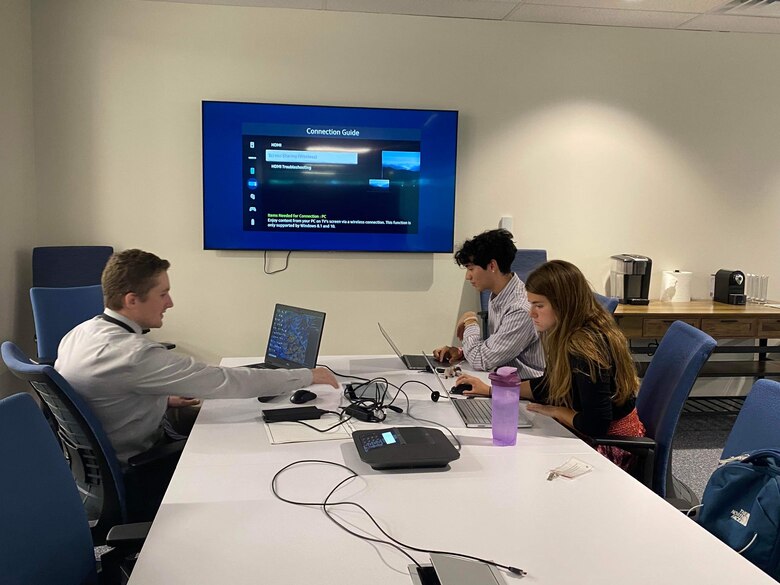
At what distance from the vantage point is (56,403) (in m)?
1.79


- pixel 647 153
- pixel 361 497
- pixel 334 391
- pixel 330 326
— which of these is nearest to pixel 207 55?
pixel 330 326

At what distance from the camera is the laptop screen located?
2.40 meters

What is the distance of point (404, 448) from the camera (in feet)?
5.42

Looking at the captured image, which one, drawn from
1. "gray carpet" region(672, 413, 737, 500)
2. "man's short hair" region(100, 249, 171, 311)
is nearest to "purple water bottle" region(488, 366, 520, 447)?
"man's short hair" region(100, 249, 171, 311)

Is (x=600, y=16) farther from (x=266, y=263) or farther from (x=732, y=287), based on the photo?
(x=266, y=263)

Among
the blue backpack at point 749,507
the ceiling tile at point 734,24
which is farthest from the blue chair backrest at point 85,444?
the ceiling tile at point 734,24

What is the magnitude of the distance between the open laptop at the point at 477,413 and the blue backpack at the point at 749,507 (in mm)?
647

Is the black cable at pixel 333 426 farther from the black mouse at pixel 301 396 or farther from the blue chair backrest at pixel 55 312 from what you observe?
the blue chair backrest at pixel 55 312

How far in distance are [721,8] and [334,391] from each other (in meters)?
3.47

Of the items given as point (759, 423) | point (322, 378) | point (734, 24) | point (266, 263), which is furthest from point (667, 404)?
point (734, 24)

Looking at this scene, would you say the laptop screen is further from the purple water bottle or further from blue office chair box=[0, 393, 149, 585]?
blue office chair box=[0, 393, 149, 585]

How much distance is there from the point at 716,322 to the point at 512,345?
217 cm

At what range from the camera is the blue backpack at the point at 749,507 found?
126 centimetres

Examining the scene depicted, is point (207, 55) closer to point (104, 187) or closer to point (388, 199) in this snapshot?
point (104, 187)
